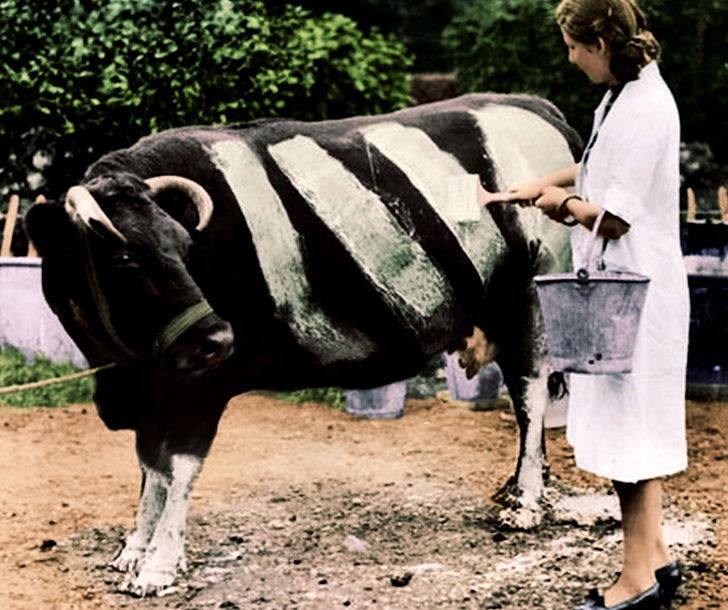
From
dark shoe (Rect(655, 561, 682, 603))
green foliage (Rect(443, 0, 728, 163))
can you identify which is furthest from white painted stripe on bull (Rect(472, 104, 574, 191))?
green foliage (Rect(443, 0, 728, 163))

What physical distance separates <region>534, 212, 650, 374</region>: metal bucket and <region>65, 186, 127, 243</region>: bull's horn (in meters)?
1.50

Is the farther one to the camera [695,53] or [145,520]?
[695,53]

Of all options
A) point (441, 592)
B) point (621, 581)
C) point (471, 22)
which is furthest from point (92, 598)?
point (471, 22)

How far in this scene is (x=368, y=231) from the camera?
198 inches

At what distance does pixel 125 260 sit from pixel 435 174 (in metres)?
1.59

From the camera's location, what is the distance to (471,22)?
1572cm

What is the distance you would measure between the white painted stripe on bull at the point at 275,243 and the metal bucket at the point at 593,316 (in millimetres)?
1237

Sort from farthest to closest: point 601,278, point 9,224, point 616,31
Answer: point 9,224 < point 616,31 < point 601,278

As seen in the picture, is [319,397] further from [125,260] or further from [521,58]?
[521,58]

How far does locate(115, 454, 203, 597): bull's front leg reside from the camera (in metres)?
4.65

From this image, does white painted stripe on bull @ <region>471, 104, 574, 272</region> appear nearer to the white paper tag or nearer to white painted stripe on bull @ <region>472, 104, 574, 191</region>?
white painted stripe on bull @ <region>472, 104, 574, 191</region>

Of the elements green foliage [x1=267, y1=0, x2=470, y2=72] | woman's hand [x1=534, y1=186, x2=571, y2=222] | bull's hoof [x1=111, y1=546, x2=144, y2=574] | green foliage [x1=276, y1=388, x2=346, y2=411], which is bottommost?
green foliage [x1=276, y1=388, x2=346, y2=411]

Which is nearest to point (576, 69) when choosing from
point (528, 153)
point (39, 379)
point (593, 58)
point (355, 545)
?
point (39, 379)

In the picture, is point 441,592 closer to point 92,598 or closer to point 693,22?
point 92,598
